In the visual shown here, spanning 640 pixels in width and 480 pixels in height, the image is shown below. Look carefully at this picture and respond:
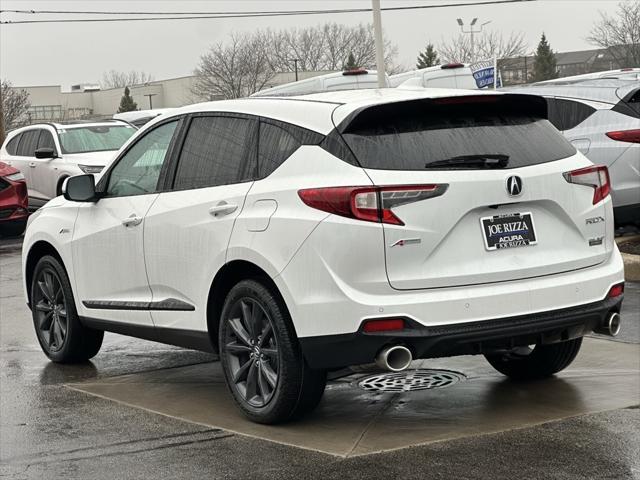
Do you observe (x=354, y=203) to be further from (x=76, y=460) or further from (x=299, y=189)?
(x=76, y=460)

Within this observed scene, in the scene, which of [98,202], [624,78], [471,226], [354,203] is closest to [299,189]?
[354,203]

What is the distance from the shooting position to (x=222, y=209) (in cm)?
627

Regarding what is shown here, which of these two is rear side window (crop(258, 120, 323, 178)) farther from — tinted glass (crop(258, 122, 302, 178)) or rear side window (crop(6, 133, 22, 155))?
rear side window (crop(6, 133, 22, 155))

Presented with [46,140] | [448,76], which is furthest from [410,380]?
[448,76]

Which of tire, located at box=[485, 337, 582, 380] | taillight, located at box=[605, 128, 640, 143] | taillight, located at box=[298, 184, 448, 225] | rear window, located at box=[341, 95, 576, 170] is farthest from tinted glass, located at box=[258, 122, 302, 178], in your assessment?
taillight, located at box=[605, 128, 640, 143]

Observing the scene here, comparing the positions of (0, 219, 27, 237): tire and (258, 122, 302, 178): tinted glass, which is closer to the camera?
(258, 122, 302, 178): tinted glass

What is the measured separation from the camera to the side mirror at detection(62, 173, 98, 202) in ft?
24.7

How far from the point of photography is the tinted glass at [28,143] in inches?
778

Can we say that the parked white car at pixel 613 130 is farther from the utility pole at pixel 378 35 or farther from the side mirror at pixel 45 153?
the utility pole at pixel 378 35

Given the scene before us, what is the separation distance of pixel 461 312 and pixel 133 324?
7.98ft

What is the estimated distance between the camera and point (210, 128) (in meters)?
6.80

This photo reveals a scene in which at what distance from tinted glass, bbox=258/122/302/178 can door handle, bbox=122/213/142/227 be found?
1081 mm

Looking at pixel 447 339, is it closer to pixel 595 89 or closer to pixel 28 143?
pixel 595 89

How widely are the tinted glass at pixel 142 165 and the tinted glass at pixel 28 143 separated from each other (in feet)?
41.3
